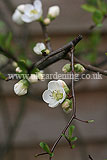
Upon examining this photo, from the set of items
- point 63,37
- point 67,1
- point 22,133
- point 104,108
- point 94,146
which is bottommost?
point 94,146

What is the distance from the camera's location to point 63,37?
153 cm

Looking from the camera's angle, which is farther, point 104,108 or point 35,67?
point 104,108

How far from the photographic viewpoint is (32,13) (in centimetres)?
70

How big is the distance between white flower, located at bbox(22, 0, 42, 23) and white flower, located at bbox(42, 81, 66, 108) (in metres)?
0.23

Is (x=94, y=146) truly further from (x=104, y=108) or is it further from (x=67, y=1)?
(x=67, y=1)

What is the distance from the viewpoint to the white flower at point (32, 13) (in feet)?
2.23

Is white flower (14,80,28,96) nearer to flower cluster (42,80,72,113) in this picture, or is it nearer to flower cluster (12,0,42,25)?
flower cluster (42,80,72,113)

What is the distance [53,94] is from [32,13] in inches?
10.3

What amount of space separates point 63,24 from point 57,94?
101cm

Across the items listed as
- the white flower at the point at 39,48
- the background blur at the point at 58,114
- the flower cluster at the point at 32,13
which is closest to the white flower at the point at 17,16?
the flower cluster at the point at 32,13

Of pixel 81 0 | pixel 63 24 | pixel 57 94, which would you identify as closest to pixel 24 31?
pixel 63 24

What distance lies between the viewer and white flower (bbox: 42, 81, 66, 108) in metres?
0.52

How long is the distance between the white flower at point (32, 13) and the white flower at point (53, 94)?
23 cm

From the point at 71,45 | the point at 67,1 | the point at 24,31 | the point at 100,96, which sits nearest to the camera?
the point at 71,45
